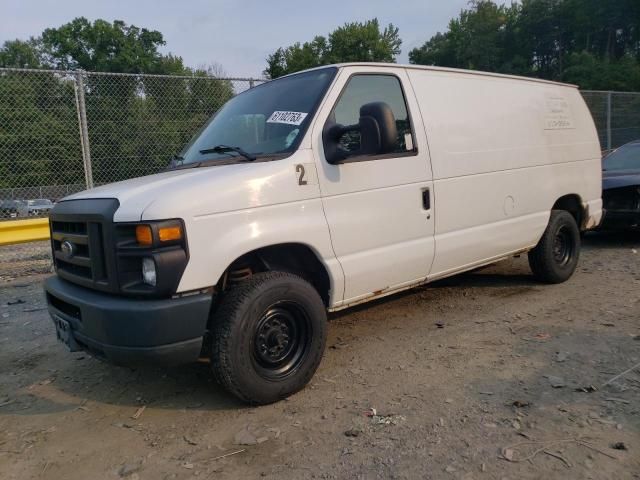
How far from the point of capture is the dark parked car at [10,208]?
7.52 meters

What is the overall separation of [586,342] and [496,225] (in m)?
1.27

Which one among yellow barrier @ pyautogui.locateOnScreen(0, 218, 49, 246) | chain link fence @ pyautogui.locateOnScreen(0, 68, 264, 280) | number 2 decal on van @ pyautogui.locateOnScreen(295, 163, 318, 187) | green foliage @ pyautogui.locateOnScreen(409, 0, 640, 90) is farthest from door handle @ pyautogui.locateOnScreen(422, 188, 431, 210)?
green foliage @ pyautogui.locateOnScreen(409, 0, 640, 90)

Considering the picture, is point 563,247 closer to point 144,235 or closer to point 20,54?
point 144,235

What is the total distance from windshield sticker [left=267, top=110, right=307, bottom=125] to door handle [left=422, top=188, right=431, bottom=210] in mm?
1170

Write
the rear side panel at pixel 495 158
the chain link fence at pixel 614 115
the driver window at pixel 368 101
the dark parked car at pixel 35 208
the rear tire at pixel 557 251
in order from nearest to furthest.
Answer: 1. the driver window at pixel 368 101
2. the rear side panel at pixel 495 158
3. the rear tire at pixel 557 251
4. the dark parked car at pixel 35 208
5. the chain link fence at pixel 614 115

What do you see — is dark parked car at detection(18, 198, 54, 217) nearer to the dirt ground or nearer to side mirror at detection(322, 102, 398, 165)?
the dirt ground

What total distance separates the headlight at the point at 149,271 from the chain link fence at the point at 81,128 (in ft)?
14.9

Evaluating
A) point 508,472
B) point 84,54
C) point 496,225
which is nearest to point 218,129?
point 496,225

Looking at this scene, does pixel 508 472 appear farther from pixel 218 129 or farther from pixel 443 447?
pixel 218 129

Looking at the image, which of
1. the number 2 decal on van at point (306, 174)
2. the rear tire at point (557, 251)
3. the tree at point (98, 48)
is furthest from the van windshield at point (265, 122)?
the tree at point (98, 48)

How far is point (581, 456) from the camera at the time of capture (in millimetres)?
2459

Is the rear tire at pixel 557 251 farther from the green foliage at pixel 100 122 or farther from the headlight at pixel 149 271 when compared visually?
the green foliage at pixel 100 122

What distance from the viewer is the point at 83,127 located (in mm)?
7184

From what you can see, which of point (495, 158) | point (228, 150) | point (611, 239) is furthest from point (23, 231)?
point (611, 239)
